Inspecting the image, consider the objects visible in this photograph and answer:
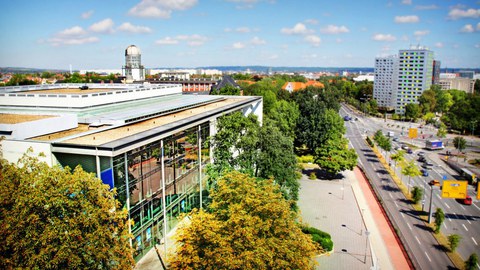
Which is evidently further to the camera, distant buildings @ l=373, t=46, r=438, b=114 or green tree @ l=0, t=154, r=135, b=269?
distant buildings @ l=373, t=46, r=438, b=114

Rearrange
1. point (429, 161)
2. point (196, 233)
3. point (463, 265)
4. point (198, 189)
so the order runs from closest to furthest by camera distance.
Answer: point (196, 233)
point (463, 265)
point (198, 189)
point (429, 161)

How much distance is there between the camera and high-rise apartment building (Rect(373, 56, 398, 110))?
138 metres

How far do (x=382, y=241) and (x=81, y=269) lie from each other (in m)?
26.6

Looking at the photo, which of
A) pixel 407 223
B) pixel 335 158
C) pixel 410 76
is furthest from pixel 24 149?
pixel 410 76

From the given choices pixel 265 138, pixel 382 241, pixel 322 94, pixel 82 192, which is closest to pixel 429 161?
pixel 322 94

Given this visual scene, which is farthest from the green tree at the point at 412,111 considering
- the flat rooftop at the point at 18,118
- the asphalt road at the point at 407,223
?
the flat rooftop at the point at 18,118

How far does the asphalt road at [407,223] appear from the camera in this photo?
1150 inches

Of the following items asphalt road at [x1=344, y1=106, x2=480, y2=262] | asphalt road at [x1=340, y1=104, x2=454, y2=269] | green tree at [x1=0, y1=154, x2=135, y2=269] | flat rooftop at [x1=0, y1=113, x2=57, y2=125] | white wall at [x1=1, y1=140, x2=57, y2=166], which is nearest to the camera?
green tree at [x1=0, y1=154, x2=135, y2=269]

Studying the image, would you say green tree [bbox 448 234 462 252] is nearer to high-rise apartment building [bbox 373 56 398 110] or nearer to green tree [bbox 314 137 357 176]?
green tree [bbox 314 137 357 176]

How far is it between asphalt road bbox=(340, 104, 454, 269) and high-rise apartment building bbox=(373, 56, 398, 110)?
271 ft

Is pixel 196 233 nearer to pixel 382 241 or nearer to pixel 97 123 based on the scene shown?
pixel 97 123

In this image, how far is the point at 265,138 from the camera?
32.7 m

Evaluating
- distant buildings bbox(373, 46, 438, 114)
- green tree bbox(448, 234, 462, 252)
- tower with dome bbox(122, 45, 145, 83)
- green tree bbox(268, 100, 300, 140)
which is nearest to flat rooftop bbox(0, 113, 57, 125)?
green tree bbox(448, 234, 462, 252)

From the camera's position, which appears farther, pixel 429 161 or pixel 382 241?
pixel 429 161
